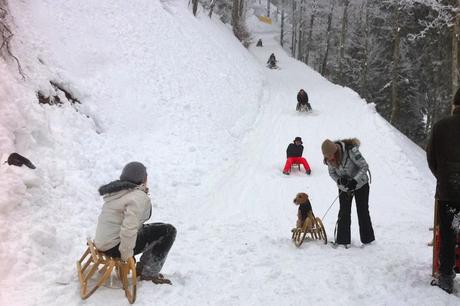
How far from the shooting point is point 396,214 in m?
10.1

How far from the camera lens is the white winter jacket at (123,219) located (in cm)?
479

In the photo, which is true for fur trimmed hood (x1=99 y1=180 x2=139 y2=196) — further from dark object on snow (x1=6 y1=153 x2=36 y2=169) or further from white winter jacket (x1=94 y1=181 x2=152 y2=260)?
dark object on snow (x1=6 y1=153 x2=36 y2=169)

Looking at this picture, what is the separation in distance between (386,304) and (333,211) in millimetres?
5521

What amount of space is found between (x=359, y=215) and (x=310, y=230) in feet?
2.87

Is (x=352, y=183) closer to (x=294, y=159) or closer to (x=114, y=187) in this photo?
(x=114, y=187)

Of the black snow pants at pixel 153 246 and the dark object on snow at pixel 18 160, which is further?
the dark object on snow at pixel 18 160

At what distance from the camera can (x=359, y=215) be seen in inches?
283

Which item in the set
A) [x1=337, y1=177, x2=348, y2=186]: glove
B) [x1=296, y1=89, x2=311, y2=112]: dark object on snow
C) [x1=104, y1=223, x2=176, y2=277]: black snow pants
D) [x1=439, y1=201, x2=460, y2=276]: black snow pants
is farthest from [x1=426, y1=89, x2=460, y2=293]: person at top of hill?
[x1=296, y1=89, x2=311, y2=112]: dark object on snow

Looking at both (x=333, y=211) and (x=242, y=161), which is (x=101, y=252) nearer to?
(x=333, y=211)

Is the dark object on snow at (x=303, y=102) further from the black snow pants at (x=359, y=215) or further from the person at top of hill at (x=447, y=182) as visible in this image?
the person at top of hill at (x=447, y=182)

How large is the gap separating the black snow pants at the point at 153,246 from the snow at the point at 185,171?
0.24 meters

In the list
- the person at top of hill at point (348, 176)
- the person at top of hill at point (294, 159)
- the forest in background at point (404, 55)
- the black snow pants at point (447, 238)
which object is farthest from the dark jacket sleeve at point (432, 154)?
the forest in background at point (404, 55)

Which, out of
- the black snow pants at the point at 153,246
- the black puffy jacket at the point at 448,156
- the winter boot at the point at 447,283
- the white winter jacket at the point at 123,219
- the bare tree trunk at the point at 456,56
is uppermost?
the bare tree trunk at the point at 456,56

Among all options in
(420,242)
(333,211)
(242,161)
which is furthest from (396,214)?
(242,161)
